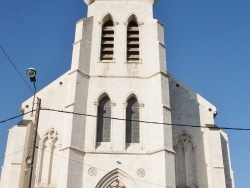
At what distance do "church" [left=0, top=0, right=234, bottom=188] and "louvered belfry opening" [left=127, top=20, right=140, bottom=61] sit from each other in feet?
0.20

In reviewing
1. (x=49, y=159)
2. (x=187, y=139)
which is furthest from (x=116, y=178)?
(x=187, y=139)

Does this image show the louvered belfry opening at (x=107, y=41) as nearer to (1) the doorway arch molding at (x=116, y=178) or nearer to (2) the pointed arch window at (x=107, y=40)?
(2) the pointed arch window at (x=107, y=40)

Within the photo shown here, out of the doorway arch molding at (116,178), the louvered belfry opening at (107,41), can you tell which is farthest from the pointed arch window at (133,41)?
A: the doorway arch molding at (116,178)

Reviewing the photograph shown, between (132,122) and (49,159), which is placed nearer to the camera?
(49,159)

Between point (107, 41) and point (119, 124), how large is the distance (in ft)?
19.0

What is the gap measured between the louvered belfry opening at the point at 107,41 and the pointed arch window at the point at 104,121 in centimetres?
287

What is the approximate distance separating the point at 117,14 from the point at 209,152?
1016 centimetres

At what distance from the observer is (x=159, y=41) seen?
2259cm

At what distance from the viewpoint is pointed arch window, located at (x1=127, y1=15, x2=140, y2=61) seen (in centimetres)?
2309

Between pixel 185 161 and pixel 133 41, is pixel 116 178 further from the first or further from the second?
pixel 133 41

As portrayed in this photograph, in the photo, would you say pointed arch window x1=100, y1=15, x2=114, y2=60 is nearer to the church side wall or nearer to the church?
the church

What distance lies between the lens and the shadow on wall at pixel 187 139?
20328mm

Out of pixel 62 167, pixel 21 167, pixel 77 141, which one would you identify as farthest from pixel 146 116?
pixel 21 167

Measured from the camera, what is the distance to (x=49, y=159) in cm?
2033
